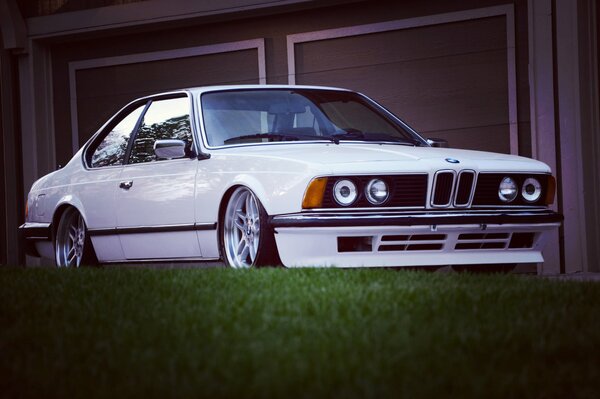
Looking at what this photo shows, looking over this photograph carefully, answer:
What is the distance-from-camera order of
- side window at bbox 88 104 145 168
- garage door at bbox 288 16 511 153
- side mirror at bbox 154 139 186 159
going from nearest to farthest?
side mirror at bbox 154 139 186 159, side window at bbox 88 104 145 168, garage door at bbox 288 16 511 153

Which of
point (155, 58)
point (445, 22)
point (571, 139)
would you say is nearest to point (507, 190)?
point (571, 139)

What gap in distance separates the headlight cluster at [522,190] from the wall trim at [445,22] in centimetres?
341

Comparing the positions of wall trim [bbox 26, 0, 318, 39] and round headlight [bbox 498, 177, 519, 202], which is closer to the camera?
round headlight [bbox 498, 177, 519, 202]

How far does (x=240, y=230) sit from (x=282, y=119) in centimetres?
117

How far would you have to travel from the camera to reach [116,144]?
9.30 m

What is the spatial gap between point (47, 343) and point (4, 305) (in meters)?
1.11

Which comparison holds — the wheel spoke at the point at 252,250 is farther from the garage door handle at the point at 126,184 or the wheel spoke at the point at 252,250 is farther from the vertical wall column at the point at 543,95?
the vertical wall column at the point at 543,95

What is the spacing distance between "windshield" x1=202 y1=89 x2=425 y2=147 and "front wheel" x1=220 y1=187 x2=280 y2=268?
0.68m

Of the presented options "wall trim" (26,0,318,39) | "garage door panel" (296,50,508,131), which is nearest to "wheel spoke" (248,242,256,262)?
"garage door panel" (296,50,508,131)

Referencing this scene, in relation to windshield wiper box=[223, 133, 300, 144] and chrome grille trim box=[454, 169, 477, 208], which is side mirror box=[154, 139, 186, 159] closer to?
windshield wiper box=[223, 133, 300, 144]

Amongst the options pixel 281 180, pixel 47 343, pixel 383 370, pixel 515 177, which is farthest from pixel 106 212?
pixel 383 370

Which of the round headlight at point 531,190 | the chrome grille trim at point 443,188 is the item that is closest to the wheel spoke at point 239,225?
the chrome grille trim at point 443,188

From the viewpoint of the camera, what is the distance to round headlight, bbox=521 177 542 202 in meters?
7.76

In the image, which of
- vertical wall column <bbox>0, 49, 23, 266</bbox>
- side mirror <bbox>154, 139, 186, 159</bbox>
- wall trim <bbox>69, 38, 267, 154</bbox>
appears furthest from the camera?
vertical wall column <bbox>0, 49, 23, 266</bbox>
